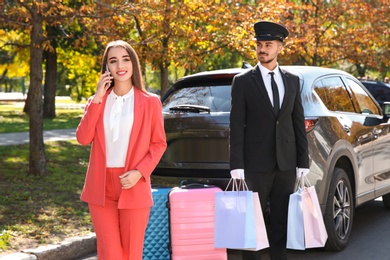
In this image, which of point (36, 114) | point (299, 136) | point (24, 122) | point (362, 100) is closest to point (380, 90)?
point (362, 100)

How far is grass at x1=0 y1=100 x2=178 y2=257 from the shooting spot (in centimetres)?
698

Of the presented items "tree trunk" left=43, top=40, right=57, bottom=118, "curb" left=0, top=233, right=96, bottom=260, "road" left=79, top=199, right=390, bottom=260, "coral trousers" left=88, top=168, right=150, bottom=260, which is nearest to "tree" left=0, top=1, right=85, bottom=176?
"curb" left=0, top=233, right=96, bottom=260

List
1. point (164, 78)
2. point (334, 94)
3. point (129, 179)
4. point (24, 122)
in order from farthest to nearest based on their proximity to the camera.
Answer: point (24, 122) → point (164, 78) → point (334, 94) → point (129, 179)

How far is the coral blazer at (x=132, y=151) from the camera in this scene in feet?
14.2

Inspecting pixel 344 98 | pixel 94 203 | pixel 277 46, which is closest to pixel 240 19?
pixel 344 98

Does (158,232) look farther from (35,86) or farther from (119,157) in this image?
(35,86)

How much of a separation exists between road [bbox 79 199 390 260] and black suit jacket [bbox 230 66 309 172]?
5.51ft

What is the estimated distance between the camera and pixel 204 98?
661 centimetres

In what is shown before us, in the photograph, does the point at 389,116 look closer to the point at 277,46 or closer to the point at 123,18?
the point at 277,46

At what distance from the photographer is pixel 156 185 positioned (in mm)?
6559

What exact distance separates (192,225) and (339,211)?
1.92 m

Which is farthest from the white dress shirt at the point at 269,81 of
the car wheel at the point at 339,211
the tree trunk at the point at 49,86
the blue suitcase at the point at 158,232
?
the tree trunk at the point at 49,86

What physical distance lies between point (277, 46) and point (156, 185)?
77.2 inches

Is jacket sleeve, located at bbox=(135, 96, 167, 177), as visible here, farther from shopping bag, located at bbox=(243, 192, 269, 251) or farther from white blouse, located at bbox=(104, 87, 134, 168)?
shopping bag, located at bbox=(243, 192, 269, 251)
